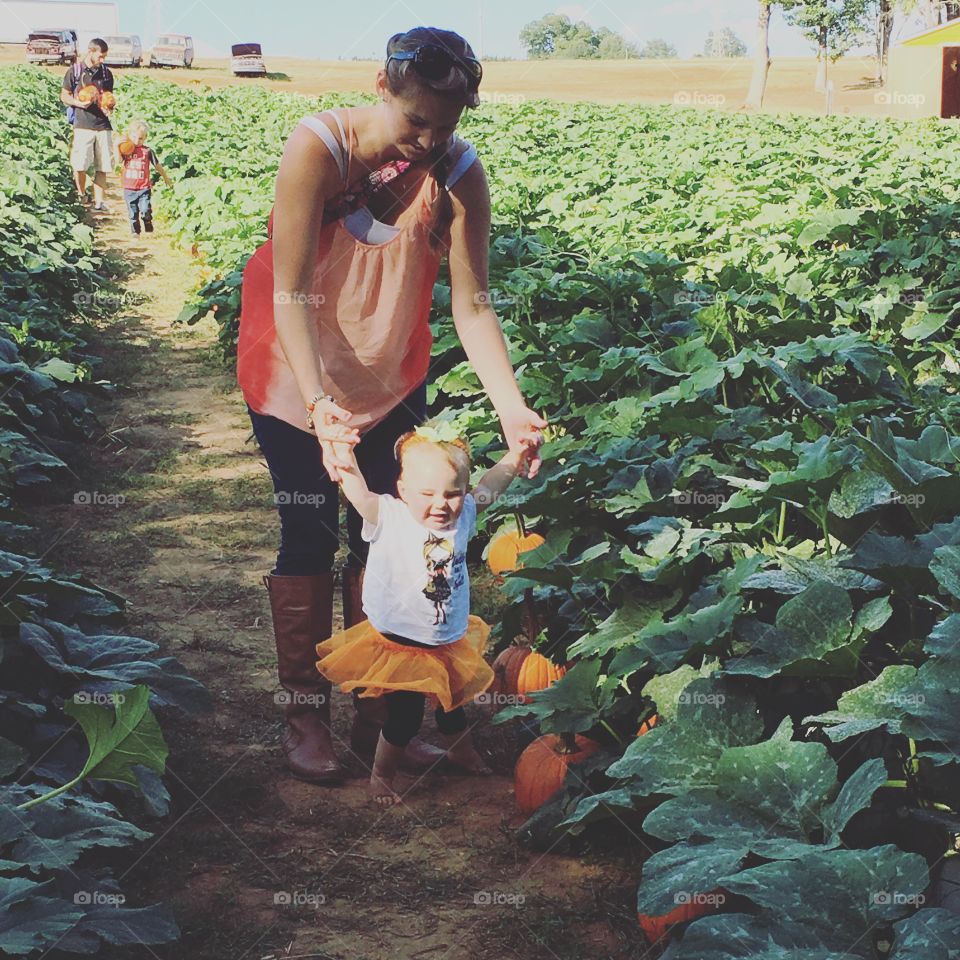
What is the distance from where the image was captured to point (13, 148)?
49.6 ft

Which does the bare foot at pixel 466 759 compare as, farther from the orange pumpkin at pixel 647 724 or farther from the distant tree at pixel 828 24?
the distant tree at pixel 828 24

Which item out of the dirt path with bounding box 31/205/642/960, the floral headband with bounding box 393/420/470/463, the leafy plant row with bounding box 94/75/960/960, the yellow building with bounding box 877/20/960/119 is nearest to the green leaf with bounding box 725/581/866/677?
the leafy plant row with bounding box 94/75/960/960

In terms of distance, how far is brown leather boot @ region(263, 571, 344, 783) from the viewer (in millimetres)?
3863

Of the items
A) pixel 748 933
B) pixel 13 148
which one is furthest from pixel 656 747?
pixel 13 148

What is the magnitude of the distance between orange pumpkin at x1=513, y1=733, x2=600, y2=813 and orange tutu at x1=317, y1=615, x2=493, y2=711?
0.23 metres

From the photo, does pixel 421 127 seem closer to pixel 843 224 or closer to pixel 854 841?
pixel 854 841

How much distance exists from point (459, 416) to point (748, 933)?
3839mm

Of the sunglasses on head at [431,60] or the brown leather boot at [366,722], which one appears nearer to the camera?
the sunglasses on head at [431,60]

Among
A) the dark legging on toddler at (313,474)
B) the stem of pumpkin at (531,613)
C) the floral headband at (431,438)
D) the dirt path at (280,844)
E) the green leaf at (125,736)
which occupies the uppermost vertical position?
the floral headband at (431,438)

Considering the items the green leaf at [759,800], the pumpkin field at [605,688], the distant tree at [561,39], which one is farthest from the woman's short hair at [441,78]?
the distant tree at [561,39]

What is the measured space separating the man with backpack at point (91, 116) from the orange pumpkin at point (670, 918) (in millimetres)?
14040

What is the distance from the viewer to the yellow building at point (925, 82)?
1464 inches

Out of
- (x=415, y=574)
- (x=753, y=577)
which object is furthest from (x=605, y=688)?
(x=415, y=574)

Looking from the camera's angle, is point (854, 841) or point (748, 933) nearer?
point (748, 933)
